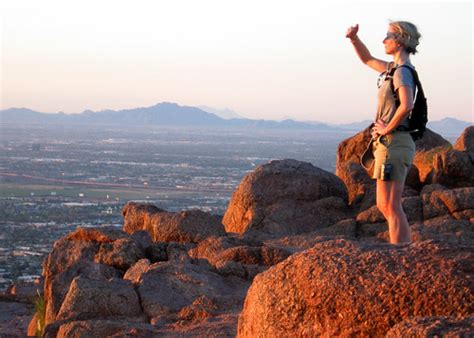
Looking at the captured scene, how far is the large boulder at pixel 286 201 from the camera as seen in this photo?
674 inches

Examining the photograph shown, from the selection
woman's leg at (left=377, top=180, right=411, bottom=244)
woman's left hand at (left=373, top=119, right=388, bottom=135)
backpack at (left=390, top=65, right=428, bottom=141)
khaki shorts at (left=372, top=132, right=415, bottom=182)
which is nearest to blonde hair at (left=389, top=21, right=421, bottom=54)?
backpack at (left=390, top=65, right=428, bottom=141)

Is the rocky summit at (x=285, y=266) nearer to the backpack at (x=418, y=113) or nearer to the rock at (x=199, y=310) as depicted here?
the rock at (x=199, y=310)

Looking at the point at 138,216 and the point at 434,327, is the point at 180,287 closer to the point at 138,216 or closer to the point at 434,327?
the point at 434,327

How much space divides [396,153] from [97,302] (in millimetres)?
3936

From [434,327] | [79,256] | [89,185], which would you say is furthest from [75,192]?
[434,327]

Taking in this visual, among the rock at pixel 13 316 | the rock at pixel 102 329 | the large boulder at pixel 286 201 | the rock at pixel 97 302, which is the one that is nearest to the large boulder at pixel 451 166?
the large boulder at pixel 286 201

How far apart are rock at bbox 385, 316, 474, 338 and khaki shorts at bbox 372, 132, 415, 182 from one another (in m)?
3.08

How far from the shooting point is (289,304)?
5.99m

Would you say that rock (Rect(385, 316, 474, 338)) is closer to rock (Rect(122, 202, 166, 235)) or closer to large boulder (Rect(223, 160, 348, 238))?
rock (Rect(122, 202, 166, 235))

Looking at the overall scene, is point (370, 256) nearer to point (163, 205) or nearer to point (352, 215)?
point (352, 215)

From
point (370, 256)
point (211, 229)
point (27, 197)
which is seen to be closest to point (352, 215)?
point (211, 229)

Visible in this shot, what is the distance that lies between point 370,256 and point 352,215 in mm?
11640

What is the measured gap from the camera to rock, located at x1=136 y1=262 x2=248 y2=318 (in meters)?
9.83

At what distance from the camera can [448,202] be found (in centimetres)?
1595
